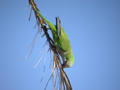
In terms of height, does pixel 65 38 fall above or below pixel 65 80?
above

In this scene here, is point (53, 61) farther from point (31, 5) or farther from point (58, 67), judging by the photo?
point (31, 5)

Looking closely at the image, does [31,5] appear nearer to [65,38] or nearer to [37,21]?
→ [37,21]

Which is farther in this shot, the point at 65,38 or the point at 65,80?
the point at 65,38

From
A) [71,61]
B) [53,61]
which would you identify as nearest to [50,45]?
[53,61]

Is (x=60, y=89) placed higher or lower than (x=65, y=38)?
lower

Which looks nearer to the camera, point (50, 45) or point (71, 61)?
point (50, 45)

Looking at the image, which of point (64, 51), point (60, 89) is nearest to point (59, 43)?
point (64, 51)

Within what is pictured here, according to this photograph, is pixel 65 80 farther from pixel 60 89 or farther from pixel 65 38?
pixel 65 38

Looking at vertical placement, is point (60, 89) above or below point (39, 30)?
below
